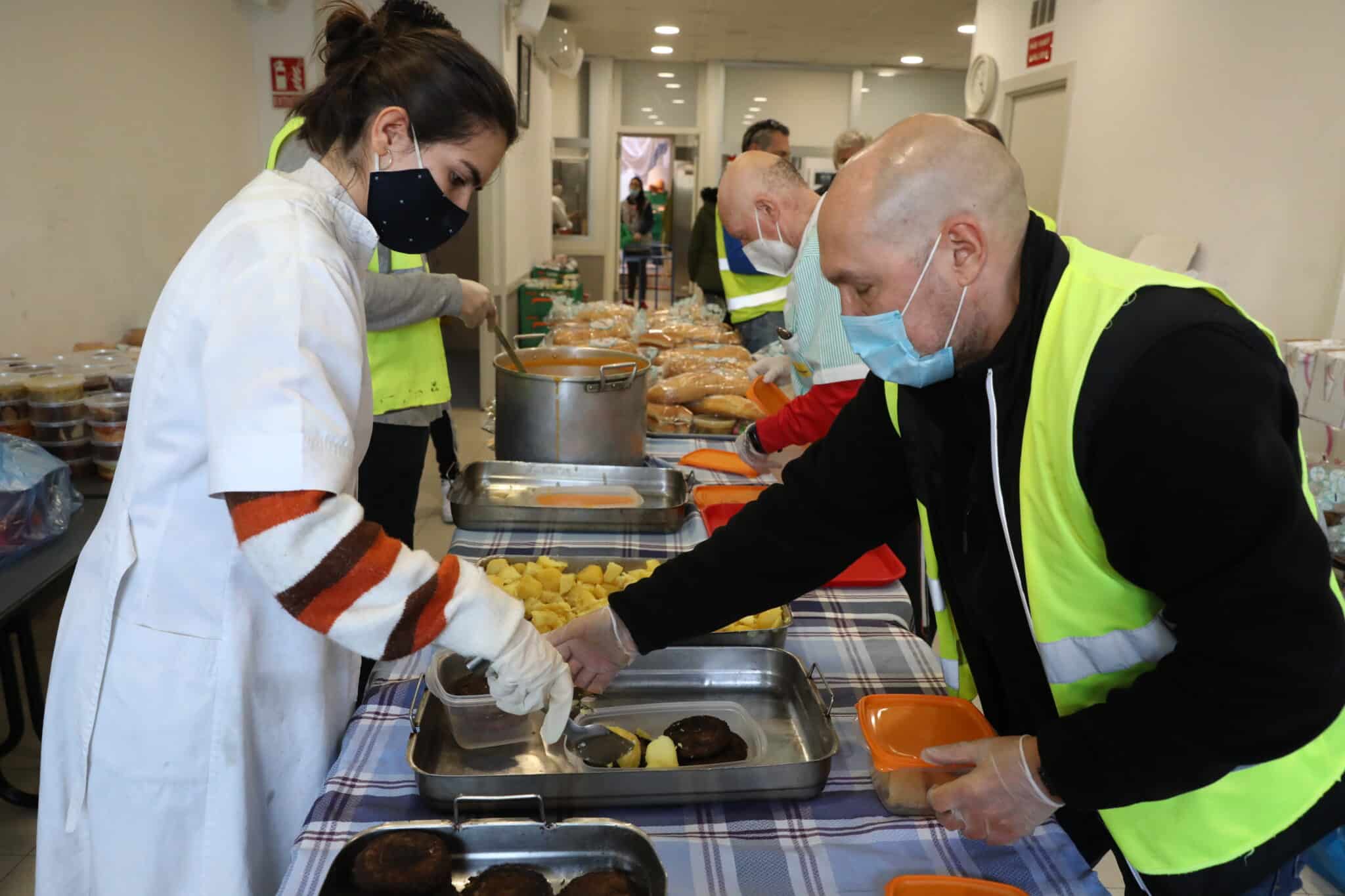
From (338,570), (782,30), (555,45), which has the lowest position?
(338,570)

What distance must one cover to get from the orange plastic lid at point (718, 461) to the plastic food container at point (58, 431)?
6.09 ft

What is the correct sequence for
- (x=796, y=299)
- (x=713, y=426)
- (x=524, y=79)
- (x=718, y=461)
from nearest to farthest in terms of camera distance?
(x=796, y=299) → (x=718, y=461) → (x=713, y=426) → (x=524, y=79)

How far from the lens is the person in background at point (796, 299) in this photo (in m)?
2.29

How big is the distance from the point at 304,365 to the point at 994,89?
605 centimetres

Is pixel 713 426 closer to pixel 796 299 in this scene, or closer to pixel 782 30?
pixel 796 299

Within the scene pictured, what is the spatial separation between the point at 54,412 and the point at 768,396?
2.25 meters

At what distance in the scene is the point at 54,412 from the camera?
2730 mm

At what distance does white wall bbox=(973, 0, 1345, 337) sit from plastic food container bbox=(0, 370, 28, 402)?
13.9 ft

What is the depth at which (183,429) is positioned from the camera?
1.08 m

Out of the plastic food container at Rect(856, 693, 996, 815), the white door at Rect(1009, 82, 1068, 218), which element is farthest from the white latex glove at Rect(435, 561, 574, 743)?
the white door at Rect(1009, 82, 1068, 218)

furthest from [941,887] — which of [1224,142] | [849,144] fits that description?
[849,144]

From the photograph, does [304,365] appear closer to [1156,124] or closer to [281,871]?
[281,871]

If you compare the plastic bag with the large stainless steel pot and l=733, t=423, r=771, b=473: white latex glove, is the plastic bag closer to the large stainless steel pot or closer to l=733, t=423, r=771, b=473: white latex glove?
the large stainless steel pot

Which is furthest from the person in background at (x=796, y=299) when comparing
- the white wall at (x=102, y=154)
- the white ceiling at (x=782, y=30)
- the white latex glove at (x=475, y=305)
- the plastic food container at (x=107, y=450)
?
the white ceiling at (x=782, y=30)
